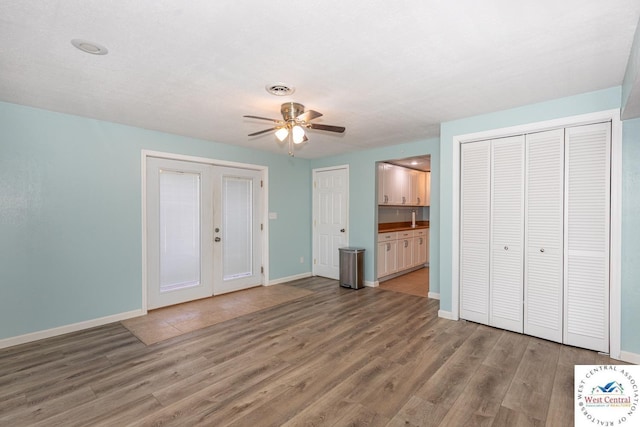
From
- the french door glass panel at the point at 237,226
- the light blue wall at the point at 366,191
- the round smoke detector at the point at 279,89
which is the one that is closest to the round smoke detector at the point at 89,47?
the round smoke detector at the point at 279,89

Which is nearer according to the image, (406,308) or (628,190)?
(628,190)

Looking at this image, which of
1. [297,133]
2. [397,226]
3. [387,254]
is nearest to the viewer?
[297,133]

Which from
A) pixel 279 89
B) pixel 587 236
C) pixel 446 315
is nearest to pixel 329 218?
pixel 446 315

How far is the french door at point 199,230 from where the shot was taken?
422 cm

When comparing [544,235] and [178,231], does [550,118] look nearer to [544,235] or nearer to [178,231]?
[544,235]

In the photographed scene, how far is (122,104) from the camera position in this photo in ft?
10.2

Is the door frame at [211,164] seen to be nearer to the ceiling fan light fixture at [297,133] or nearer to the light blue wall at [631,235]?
the ceiling fan light fixture at [297,133]

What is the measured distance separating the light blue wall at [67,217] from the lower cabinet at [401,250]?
3925mm

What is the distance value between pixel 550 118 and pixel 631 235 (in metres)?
1.32

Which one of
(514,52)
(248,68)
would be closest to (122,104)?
(248,68)

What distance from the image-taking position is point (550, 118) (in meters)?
3.07

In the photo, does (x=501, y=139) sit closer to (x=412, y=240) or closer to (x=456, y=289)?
(x=456, y=289)

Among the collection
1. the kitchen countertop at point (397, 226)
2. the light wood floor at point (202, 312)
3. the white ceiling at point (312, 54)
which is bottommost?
the light wood floor at point (202, 312)

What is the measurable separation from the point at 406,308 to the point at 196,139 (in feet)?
13.2
